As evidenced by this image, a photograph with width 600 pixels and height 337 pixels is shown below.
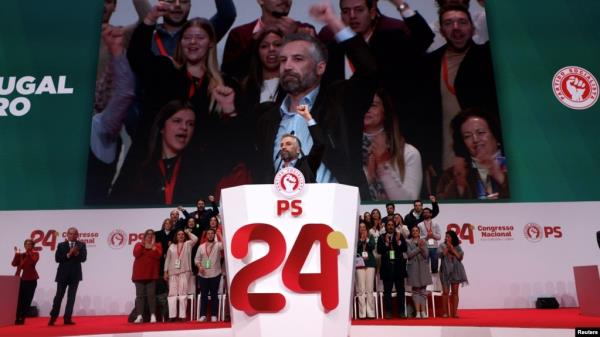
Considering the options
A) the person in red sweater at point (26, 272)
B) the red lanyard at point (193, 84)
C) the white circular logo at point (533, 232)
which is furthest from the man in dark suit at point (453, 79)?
the person in red sweater at point (26, 272)

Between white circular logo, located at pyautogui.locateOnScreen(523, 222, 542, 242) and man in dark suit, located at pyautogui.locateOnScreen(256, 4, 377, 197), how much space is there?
9.57 ft

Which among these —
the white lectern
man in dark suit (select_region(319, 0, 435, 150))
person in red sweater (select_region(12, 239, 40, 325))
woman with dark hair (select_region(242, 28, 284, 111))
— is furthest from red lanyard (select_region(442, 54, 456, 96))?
person in red sweater (select_region(12, 239, 40, 325))

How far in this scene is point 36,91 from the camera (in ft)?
30.8

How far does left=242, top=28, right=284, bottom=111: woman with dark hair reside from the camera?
9.34m

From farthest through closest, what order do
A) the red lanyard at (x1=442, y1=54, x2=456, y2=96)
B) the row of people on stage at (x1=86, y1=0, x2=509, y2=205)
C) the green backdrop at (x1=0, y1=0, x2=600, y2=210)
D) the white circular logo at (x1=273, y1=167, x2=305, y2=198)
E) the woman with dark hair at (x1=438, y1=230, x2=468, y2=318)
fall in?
the red lanyard at (x1=442, y1=54, x2=456, y2=96), the green backdrop at (x1=0, y1=0, x2=600, y2=210), the row of people on stage at (x1=86, y1=0, x2=509, y2=205), the woman with dark hair at (x1=438, y1=230, x2=468, y2=318), the white circular logo at (x1=273, y1=167, x2=305, y2=198)

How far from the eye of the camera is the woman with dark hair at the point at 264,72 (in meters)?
9.34

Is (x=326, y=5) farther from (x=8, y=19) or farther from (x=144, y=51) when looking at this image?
(x=8, y=19)

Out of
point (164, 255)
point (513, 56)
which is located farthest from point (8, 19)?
point (513, 56)

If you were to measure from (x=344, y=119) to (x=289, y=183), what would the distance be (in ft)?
20.5

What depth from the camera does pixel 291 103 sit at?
930cm

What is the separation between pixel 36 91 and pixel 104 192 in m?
2.53

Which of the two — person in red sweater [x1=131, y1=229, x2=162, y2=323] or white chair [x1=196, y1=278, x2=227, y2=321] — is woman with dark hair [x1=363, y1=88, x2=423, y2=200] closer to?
white chair [x1=196, y1=278, x2=227, y2=321]

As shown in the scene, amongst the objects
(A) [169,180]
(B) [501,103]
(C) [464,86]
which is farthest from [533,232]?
(A) [169,180]

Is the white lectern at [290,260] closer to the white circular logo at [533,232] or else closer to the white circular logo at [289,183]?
the white circular logo at [289,183]
